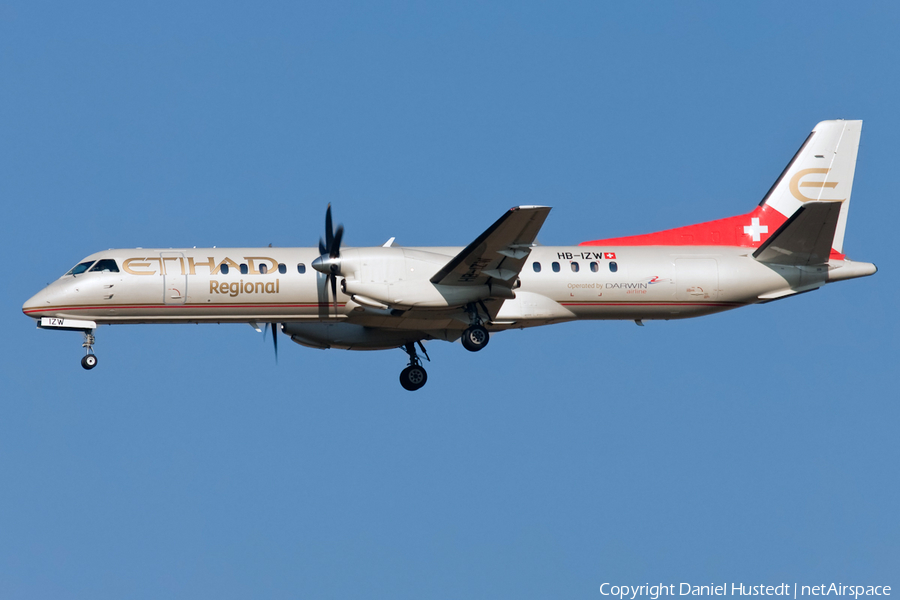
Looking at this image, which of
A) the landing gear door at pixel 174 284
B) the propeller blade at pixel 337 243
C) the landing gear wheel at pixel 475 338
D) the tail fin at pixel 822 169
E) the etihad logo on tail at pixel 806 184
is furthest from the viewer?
the etihad logo on tail at pixel 806 184

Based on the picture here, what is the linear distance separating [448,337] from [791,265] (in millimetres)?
8986

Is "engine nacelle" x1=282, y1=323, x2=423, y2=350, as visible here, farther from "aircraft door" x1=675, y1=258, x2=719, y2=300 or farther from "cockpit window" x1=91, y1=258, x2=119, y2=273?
"aircraft door" x1=675, y1=258, x2=719, y2=300

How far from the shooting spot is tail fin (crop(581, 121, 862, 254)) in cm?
2867

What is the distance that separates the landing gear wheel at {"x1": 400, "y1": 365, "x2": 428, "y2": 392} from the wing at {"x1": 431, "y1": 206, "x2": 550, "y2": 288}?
481cm

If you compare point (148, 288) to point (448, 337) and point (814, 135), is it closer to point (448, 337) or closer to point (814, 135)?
point (448, 337)

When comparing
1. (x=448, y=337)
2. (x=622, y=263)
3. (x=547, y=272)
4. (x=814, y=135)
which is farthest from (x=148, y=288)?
(x=814, y=135)

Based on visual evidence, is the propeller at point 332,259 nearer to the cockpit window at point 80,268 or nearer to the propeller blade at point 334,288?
the propeller blade at point 334,288

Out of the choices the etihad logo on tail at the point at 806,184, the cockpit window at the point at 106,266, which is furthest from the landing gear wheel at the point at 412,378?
the etihad logo on tail at the point at 806,184

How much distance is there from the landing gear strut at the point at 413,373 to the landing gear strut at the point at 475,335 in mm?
3503

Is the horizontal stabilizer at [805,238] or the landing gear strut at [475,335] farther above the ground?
the horizontal stabilizer at [805,238]

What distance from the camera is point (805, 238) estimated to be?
2659 cm

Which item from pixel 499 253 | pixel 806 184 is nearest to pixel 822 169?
pixel 806 184

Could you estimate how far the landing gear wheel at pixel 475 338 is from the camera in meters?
25.8

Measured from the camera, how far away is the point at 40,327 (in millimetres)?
25328
